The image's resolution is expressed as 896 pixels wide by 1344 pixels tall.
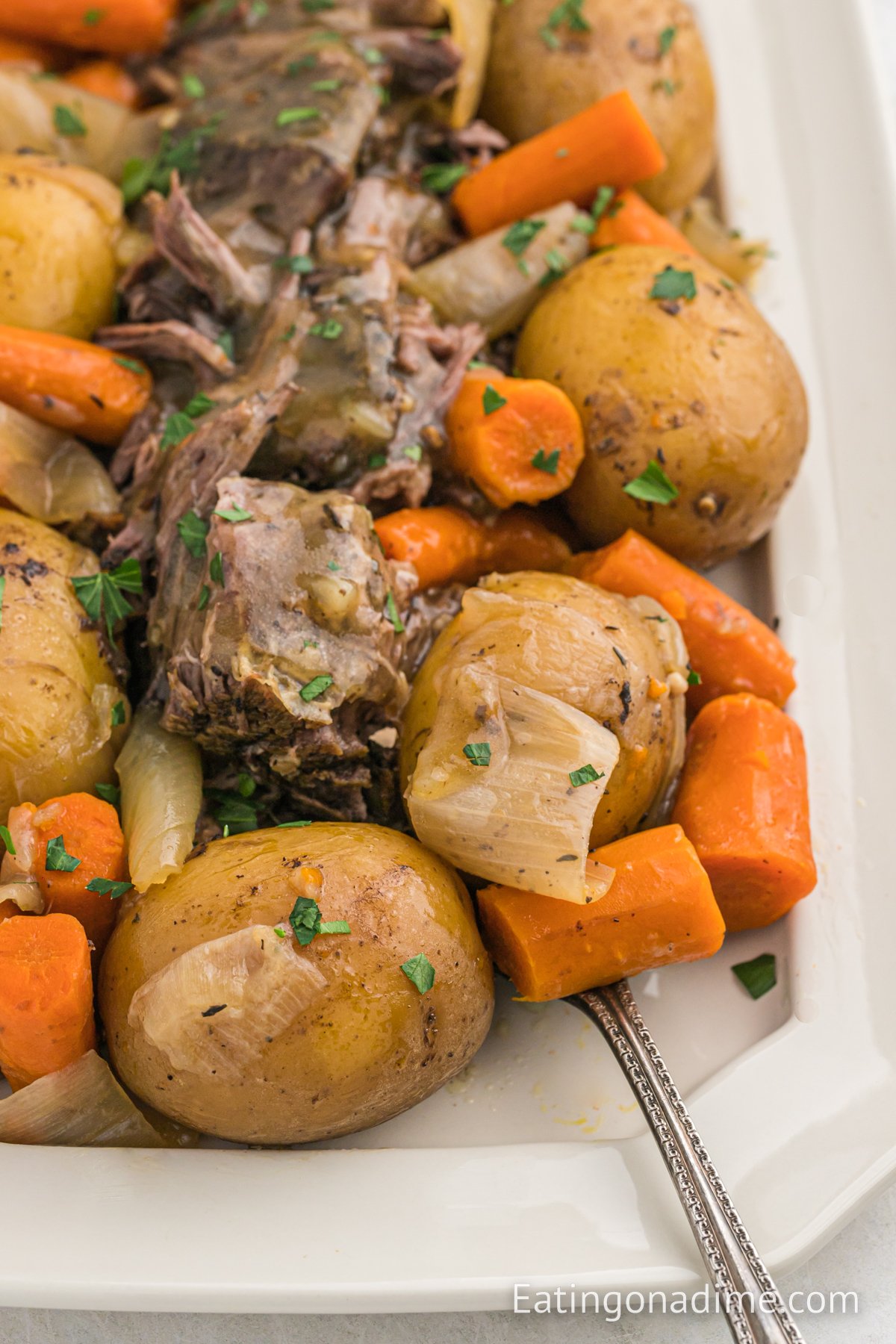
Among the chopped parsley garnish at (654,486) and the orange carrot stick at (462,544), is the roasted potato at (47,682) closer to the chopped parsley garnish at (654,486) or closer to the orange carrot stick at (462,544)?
the orange carrot stick at (462,544)

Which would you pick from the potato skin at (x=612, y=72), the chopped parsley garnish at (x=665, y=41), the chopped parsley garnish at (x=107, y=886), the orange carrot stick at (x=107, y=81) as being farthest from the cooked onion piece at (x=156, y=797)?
the chopped parsley garnish at (x=665, y=41)

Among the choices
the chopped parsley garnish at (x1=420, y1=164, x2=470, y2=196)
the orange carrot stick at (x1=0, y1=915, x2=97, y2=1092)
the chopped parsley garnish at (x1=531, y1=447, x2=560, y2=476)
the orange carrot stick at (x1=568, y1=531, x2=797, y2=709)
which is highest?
the chopped parsley garnish at (x1=420, y1=164, x2=470, y2=196)

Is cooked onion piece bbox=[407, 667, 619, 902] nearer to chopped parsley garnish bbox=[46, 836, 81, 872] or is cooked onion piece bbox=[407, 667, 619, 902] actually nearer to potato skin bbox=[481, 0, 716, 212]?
chopped parsley garnish bbox=[46, 836, 81, 872]

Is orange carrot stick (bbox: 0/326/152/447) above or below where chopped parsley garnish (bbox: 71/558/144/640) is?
above

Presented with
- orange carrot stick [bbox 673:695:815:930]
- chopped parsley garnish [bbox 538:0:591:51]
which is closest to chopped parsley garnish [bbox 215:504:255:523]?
orange carrot stick [bbox 673:695:815:930]

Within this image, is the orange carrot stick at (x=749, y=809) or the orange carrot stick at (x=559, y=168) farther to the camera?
the orange carrot stick at (x=559, y=168)

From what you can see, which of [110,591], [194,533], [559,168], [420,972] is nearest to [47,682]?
[110,591]
